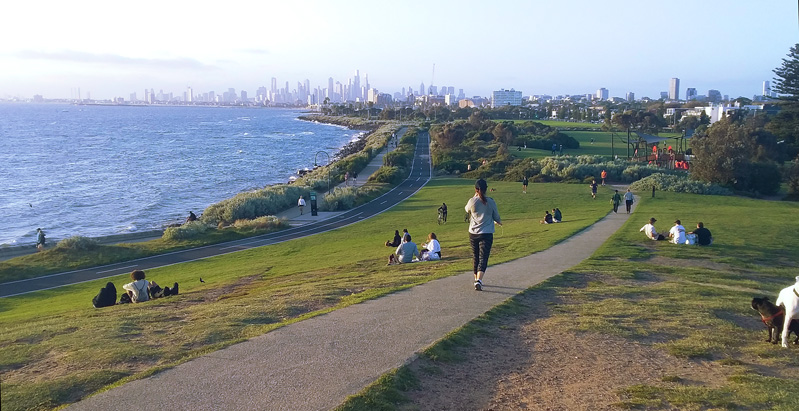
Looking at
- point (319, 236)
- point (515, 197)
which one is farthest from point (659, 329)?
point (515, 197)

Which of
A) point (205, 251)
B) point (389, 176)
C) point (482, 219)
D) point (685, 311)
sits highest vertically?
point (482, 219)

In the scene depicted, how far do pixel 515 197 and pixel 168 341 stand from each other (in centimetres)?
3189

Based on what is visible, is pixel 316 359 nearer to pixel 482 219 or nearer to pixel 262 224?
pixel 482 219

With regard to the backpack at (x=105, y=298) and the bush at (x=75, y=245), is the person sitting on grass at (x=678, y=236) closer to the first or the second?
the backpack at (x=105, y=298)

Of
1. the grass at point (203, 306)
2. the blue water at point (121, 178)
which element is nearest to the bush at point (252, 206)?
the blue water at point (121, 178)

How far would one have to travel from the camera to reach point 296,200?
4534 centimetres

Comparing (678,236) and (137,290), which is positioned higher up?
(678,236)

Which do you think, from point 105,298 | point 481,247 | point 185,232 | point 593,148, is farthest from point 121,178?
point 481,247

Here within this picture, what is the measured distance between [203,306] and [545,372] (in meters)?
6.74

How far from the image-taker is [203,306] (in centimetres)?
1141

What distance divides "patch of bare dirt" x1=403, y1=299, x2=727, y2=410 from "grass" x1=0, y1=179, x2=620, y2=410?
2776mm

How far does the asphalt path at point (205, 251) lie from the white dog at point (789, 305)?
70.0 feet

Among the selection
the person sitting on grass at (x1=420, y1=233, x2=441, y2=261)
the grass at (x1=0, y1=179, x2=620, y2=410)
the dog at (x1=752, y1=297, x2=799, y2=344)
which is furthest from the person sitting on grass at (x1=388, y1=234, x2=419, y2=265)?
the dog at (x1=752, y1=297, x2=799, y2=344)

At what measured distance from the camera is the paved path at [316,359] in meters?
5.95
